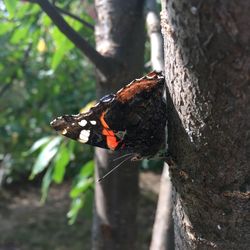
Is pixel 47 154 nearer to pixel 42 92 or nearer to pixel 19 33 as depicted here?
pixel 19 33

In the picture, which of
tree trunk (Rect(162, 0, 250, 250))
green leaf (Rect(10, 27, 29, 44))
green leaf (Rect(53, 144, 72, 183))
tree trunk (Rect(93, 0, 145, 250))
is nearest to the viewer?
tree trunk (Rect(162, 0, 250, 250))

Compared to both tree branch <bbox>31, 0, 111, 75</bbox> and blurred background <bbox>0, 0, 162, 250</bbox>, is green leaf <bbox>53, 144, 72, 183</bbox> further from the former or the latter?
tree branch <bbox>31, 0, 111, 75</bbox>

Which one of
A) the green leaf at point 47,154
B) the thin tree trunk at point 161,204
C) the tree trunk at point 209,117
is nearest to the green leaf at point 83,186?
the green leaf at point 47,154

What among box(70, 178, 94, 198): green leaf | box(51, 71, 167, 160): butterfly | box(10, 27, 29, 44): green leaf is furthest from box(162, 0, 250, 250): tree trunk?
box(10, 27, 29, 44): green leaf

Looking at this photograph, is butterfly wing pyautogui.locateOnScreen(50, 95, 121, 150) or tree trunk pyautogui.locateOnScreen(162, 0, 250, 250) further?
butterfly wing pyautogui.locateOnScreen(50, 95, 121, 150)

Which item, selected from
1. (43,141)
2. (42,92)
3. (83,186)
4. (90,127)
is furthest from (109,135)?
(42,92)

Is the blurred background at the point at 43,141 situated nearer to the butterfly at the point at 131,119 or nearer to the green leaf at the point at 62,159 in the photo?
the green leaf at the point at 62,159
